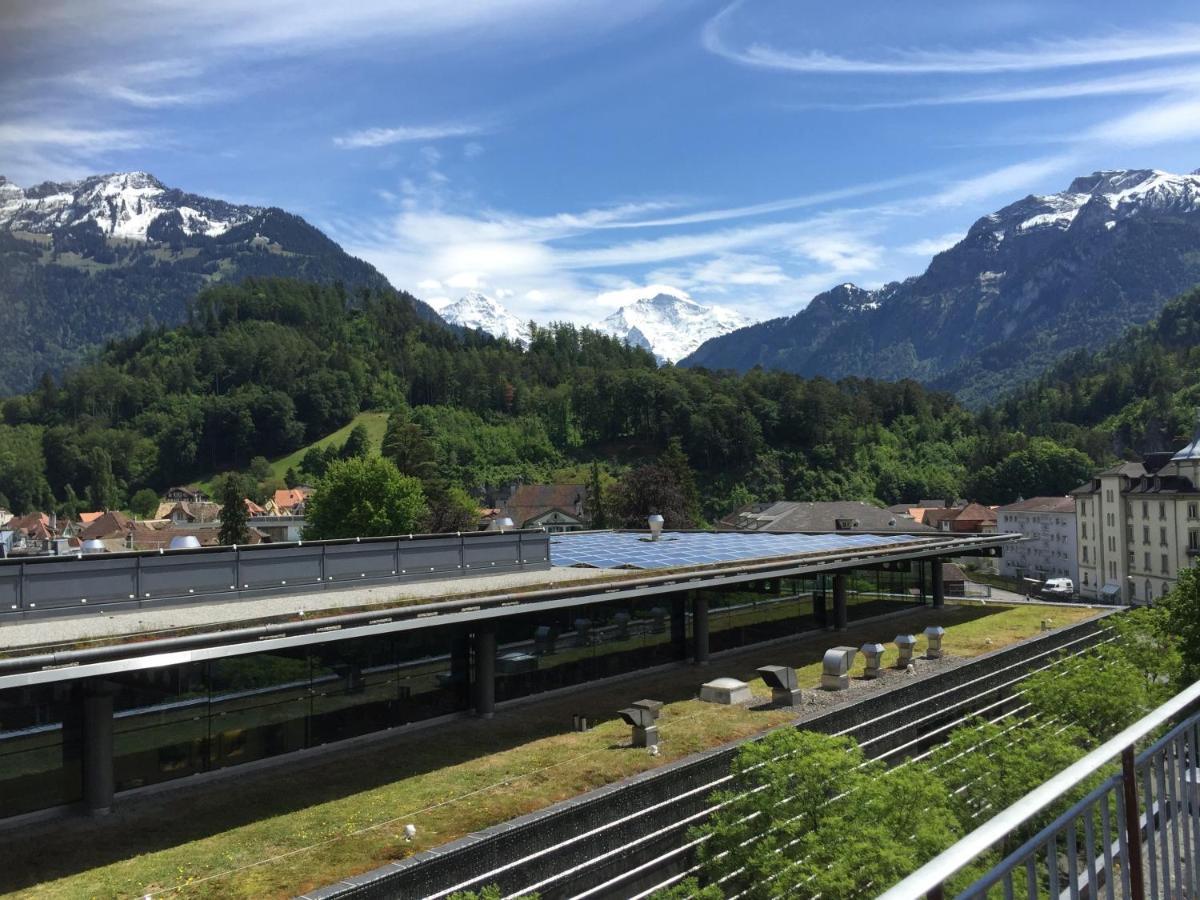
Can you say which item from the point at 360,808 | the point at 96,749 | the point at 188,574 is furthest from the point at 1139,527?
the point at 96,749

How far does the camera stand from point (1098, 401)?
6777 inches

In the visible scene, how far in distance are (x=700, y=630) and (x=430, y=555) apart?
838 cm

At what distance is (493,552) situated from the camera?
26.8 m

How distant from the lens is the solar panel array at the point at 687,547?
2870cm

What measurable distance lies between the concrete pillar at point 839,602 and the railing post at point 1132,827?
99.9ft

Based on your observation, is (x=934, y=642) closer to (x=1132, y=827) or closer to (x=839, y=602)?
(x=839, y=602)

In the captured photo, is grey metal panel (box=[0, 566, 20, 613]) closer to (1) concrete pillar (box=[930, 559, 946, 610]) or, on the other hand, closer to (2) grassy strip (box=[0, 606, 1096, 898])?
(2) grassy strip (box=[0, 606, 1096, 898])

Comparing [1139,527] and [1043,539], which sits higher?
[1139,527]

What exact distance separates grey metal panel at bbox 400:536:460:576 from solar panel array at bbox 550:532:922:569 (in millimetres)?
4421

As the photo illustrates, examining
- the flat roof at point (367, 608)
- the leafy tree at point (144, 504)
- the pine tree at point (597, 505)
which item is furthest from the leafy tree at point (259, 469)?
the flat roof at point (367, 608)

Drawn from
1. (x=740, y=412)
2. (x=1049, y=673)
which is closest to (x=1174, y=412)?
(x=740, y=412)

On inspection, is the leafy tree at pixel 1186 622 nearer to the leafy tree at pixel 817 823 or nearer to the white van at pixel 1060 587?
the leafy tree at pixel 817 823

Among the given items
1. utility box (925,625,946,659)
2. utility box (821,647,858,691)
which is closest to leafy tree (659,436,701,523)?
utility box (925,625,946,659)

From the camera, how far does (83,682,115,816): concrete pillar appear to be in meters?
15.2
